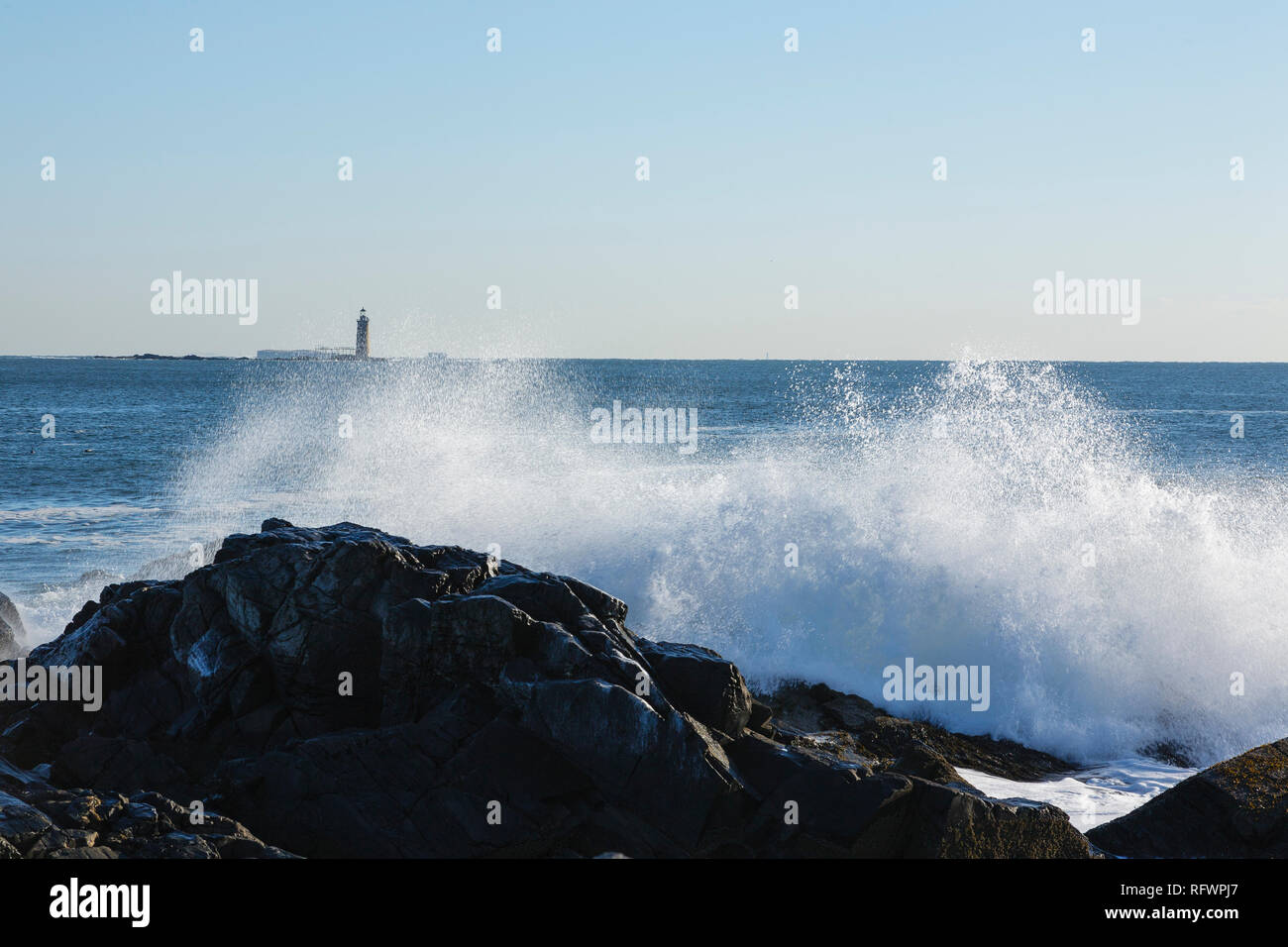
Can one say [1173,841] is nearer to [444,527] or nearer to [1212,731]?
[1212,731]

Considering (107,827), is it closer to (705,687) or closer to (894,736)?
(705,687)

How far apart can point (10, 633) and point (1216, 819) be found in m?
15.1

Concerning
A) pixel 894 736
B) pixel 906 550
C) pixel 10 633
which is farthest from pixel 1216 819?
pixel 10 633

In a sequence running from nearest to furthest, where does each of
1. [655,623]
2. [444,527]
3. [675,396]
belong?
[655,623], [444,527], [675,396]

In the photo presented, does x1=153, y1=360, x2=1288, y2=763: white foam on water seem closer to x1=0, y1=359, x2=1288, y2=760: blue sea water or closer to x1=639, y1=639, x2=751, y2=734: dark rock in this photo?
x1=0, y1=359, x2=1288, y2=760: blue sea water

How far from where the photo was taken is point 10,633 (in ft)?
50.9

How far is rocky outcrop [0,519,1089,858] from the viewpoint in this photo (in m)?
8.85

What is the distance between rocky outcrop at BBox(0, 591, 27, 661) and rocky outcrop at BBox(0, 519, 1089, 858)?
12.6ft

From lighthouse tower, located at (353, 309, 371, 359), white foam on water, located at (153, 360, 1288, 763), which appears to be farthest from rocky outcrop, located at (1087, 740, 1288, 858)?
lighthouse tower, located at (353, 309, 371, 359)

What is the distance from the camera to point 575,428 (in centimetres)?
4797

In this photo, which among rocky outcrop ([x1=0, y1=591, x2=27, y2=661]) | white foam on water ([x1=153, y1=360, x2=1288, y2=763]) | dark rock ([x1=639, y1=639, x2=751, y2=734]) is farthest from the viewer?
rocky outcrop ([x1=0, y1=591, x2=27, y2=661])

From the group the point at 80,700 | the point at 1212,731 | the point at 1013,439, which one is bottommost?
the point at 1212,731

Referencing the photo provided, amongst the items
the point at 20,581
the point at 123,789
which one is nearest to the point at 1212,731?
the point at 123,789
